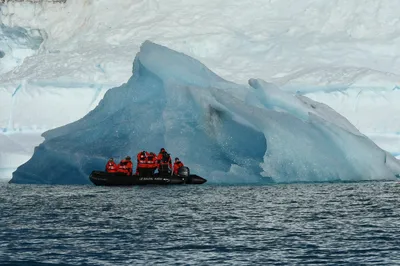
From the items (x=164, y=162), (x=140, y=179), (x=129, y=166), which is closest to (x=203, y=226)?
(x=164, y=162)

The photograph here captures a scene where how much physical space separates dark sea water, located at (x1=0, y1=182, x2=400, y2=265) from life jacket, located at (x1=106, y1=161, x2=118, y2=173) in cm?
73

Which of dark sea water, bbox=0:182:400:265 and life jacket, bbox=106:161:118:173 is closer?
dark sea water, bbox=0:182:400:265

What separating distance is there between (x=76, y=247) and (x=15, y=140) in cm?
2200

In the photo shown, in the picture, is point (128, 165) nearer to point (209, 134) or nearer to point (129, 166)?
point (129, 166)

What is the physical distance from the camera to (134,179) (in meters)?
31.0

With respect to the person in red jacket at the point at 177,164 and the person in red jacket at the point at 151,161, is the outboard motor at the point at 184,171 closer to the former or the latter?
the person in red jacket at the point at 177,164

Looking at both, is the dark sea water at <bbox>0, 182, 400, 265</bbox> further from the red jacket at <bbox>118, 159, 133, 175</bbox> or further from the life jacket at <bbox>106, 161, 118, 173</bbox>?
the red jacket at <bbox>118, 159, 133, 175</bbox>

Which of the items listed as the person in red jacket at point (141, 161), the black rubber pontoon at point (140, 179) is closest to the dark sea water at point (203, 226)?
the black rubber pontoon at point (140, 179)

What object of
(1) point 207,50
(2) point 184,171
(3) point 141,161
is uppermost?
(1) point 207,50

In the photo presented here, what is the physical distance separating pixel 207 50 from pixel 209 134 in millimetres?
14204

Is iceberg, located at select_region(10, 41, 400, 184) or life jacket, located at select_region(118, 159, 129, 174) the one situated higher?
iceberg, located at select_region(10, 41, 400, 184)

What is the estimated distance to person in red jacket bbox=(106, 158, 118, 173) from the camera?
29798 millimetres

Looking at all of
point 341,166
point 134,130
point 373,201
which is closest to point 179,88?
point 134,130

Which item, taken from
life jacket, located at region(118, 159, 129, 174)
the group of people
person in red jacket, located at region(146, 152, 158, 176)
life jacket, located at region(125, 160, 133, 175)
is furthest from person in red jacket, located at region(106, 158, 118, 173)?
person in red jacket, located at region(146, 152, 158, 176)
